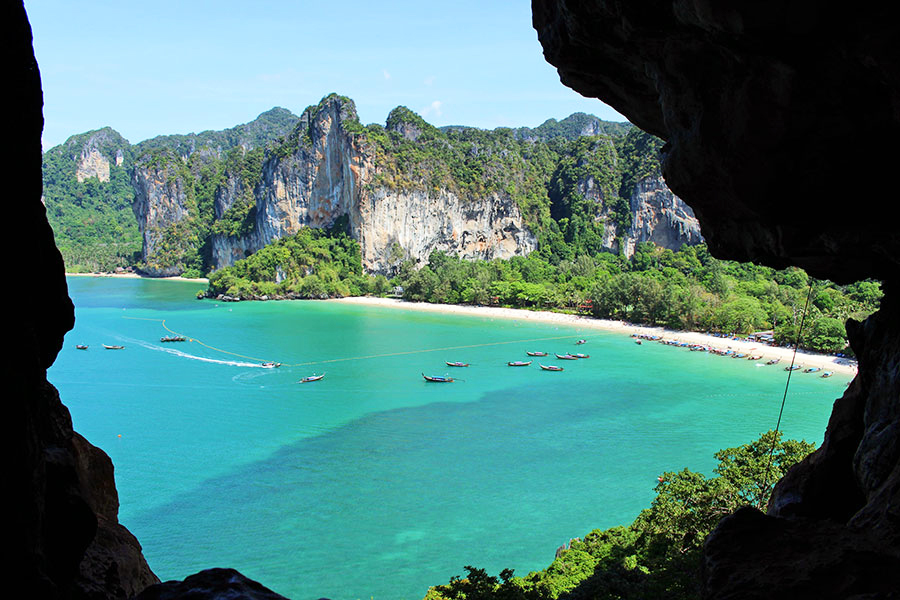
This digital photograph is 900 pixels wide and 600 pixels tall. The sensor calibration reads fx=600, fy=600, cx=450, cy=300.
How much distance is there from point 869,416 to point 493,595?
630 centimetres

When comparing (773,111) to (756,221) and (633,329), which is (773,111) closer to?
(756,221)

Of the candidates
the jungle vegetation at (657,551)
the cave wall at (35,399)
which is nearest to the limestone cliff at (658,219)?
the jungle vegetation at (657,551)

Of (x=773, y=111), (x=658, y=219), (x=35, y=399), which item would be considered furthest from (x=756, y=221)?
(x=658, y=219)

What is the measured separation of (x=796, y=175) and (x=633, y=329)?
51546mm

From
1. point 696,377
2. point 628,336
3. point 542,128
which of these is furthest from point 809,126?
point 542,128

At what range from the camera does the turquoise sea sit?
17.5m

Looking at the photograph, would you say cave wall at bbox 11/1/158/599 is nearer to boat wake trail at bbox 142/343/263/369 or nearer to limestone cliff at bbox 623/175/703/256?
boat wake trail at bbox 142/343/263/369

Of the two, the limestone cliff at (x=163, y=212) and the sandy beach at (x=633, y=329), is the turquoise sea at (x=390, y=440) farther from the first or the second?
the limestone cliff at (x=163, y=212)

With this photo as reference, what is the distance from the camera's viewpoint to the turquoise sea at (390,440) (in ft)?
57.4

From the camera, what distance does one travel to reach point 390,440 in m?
26.2

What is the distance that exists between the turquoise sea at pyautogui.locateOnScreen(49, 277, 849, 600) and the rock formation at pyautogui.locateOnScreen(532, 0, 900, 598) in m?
12.1

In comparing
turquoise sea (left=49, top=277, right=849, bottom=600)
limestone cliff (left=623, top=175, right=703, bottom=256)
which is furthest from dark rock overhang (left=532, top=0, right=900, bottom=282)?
limestone cliff (left=623, top=175, right=703, bottom=256)

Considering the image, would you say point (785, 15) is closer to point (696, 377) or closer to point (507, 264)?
point (696, 377)

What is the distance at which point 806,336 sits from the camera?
42875 millimetres
